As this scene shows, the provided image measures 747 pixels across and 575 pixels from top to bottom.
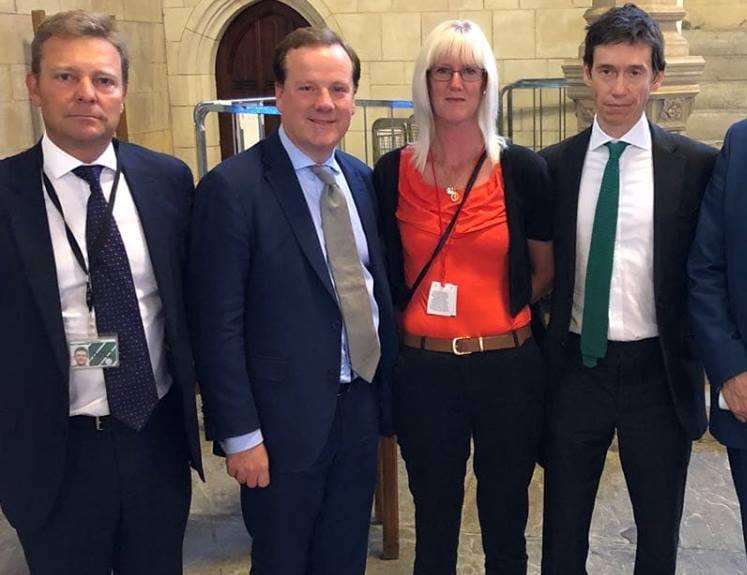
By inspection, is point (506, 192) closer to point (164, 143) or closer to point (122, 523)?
point (122, 523)

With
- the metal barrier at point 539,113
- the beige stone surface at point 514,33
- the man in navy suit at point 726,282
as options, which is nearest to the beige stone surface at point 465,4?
the beige stone surface at point 514,33

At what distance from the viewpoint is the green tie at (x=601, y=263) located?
6.81ft

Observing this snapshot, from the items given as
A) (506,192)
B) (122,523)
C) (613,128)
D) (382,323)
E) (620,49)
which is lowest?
(122,523)

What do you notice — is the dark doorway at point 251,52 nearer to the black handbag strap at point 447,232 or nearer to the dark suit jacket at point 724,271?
the black handbag strap at point 447,232

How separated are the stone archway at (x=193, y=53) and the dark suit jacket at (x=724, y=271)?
222 inches

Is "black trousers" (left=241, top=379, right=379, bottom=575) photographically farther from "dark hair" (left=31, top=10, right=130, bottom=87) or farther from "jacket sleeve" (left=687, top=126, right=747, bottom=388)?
"dark hair" (left=31, top=10, right=130, bottom=87)

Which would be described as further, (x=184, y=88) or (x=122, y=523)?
(x=184, y=88)

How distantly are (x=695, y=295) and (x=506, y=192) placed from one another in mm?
523

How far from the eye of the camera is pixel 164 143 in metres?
7.41

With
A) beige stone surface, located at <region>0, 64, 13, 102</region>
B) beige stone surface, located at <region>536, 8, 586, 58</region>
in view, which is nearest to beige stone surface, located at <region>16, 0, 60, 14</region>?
beige stone surface, located at <region>0, 64, 13, 102</region>

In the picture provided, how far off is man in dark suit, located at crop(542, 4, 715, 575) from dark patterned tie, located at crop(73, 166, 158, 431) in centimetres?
A: 106

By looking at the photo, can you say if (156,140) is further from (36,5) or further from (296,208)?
(296,208)

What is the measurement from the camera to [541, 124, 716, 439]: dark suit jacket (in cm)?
205

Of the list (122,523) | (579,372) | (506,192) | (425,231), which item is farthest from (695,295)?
(122,523)
